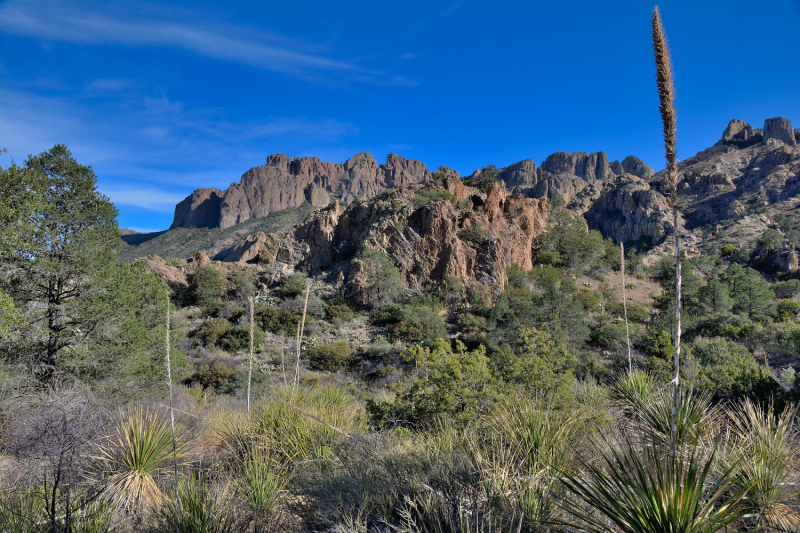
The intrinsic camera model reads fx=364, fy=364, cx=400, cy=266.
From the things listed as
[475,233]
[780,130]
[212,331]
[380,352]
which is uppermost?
[780,130]

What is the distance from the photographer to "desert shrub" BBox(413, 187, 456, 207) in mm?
32375

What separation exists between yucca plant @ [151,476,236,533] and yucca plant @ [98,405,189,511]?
113 centimetres

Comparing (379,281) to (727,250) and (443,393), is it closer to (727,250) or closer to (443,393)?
(443,393)

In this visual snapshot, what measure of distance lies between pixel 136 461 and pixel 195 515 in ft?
7.19

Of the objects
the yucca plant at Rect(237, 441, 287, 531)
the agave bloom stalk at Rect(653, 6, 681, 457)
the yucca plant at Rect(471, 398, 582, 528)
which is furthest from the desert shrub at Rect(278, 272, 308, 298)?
the agave bloom stalk at Rect(653, 6, 681, 457)

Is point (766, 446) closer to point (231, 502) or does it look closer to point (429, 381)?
point (429, 381)

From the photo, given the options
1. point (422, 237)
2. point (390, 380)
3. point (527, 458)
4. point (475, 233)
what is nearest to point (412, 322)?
point (390, 380)

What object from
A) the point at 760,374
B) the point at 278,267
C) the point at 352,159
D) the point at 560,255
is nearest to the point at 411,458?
the point at 760,374

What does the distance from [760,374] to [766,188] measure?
63.8 m

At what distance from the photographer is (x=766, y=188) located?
179ft

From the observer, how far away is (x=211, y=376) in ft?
49.0

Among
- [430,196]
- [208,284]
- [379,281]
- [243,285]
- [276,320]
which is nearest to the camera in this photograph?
[276,320]

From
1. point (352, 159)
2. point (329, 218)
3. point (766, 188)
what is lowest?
point (329, 218)

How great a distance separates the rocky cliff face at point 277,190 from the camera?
9481 centimetres
